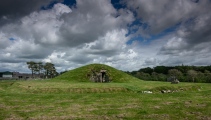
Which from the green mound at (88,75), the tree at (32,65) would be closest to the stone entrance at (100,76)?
the green mound at (88,75)

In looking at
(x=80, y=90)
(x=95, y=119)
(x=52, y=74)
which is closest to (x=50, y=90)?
(x=80, y=90)

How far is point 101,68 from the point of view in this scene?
2256 inches

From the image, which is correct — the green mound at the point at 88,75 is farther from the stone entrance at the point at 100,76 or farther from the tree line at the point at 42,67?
the tree line at the point at 42,67

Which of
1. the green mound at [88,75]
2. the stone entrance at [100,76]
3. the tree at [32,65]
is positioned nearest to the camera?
the green mound at [88,75]

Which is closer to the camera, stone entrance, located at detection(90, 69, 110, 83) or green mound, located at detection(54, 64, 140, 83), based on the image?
green mound, located at detection(54, 64, 140, 83)

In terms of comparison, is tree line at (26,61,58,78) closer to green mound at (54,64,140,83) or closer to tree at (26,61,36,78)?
tree at (26,61,36,78)

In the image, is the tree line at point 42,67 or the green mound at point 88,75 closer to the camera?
the green mound at point 88,75

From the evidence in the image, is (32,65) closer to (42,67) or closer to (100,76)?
(42,67)

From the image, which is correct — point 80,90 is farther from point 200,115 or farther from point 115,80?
point 115,80

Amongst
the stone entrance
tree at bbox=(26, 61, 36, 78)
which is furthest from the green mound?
tree at bbox=(26, 61, 36, 78)

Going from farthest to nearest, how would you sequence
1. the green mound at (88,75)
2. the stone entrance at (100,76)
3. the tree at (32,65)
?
1. the tree at (32,65)
2. the stone entrance at (100,76)
3. the green mound at (88,75)

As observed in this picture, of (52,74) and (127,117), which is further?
(52,74)

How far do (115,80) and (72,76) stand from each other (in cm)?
1392

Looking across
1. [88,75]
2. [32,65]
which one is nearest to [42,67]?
[32,65]
